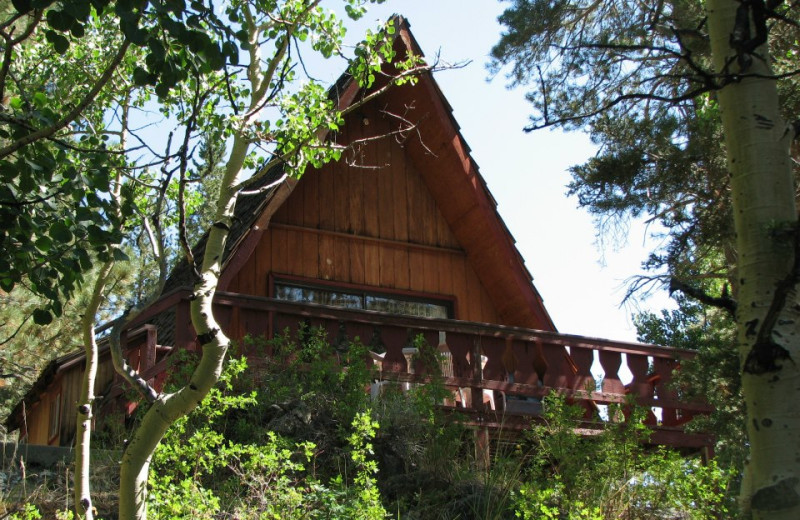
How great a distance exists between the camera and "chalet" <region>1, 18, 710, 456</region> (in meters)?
8.95

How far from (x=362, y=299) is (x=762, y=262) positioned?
8.85 m

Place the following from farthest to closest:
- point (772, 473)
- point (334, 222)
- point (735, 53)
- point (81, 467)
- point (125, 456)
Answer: point (334, 222) → point (81, 467) → point (125, 456) → point (735, 53) → point (772, 473)

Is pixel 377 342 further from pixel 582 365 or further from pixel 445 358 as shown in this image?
pixel 582 365

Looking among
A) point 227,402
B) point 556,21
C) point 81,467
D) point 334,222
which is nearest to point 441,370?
point 227,402

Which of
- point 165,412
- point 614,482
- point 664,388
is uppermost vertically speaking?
point 664,388

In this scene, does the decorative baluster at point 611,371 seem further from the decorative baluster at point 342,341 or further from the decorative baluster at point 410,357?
the decorative baluster at point 342,341

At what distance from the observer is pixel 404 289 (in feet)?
40.0

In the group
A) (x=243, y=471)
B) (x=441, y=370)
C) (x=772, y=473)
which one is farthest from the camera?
(x=441, y=370)

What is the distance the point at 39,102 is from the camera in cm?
506

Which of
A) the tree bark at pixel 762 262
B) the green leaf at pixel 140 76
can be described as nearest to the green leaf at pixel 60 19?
the green leaf at pixel 140 76

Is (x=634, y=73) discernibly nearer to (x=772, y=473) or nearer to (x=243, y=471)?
(x=243, y=471)

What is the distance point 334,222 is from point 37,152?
22.4 ft

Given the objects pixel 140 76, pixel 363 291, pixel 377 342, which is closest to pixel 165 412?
pixel 140 76

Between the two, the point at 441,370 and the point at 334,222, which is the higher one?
the point at 334,222
